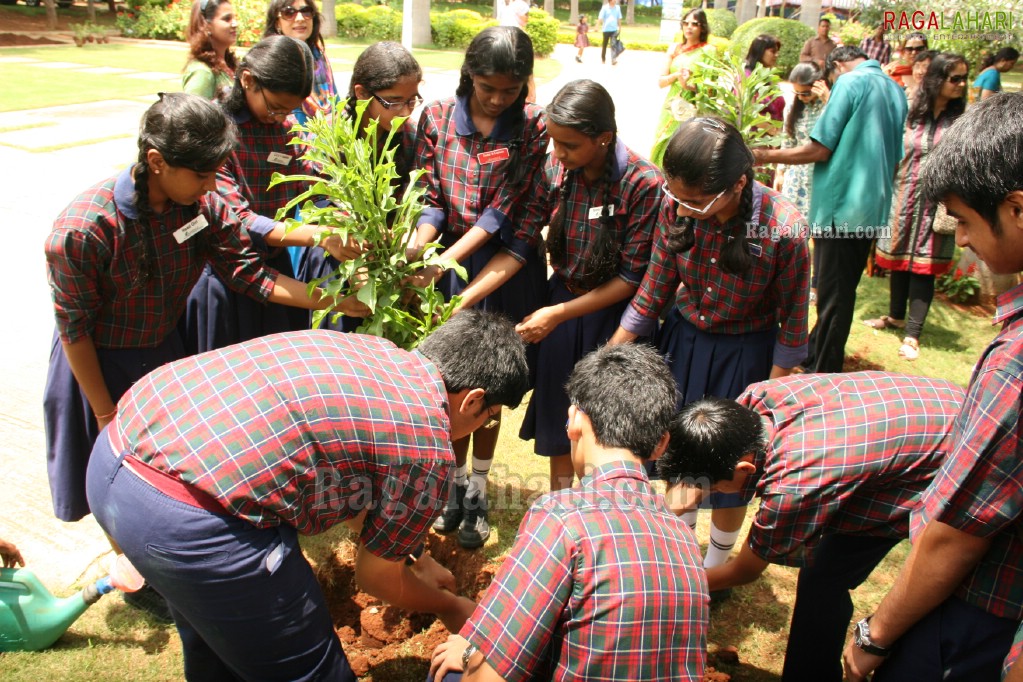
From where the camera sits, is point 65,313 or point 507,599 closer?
point 507,599

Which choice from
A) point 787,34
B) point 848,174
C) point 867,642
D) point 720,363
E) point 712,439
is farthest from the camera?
point 787,34

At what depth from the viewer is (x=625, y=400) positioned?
1994 mm

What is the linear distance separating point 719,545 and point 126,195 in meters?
2.62

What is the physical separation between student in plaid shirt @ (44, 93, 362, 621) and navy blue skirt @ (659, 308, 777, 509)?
4.51ft

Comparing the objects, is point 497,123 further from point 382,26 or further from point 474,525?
point 382,26

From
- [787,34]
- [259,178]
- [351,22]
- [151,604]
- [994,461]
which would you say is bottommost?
[151,604]

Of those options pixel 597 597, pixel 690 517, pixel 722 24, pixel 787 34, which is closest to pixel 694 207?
pixel 690 517

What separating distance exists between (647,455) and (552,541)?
39 cm

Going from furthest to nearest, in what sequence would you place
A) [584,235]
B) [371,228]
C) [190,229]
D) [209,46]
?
[209,46], [584,235], [371,228], [190,229]

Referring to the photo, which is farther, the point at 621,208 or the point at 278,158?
the point at 278,158

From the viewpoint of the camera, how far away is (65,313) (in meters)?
2.56

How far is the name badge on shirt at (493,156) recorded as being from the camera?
3281mm

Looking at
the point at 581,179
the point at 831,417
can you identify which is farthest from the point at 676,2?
the point at 831,417

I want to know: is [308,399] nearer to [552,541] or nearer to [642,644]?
[552,541]
